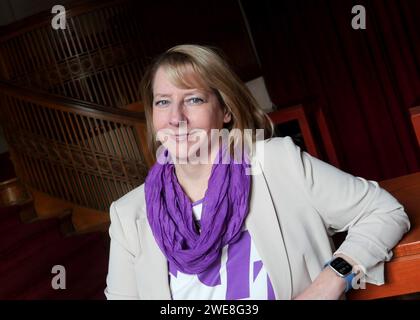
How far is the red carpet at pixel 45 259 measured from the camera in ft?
9.43

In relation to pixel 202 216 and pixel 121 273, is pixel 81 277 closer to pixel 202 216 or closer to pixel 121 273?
pixel 121 273

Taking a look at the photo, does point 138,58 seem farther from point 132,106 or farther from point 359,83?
point 359,83

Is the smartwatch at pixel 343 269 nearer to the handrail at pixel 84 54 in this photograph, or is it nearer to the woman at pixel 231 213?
the woman at pixel 231 213

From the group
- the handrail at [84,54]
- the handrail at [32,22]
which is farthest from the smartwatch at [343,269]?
the handrail at [32,22]

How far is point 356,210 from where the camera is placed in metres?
1.16

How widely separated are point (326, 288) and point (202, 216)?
35cm

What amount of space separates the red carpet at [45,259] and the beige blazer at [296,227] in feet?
5.82

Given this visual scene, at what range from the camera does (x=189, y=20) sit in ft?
15.5

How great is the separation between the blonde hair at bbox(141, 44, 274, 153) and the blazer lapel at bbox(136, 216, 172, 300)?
39cm

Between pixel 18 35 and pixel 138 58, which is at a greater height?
pixel 18 35

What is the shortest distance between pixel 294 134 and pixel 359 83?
2.56ft

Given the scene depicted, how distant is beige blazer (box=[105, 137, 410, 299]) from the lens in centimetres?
111

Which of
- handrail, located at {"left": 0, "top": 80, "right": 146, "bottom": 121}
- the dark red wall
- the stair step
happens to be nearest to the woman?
the stair step
